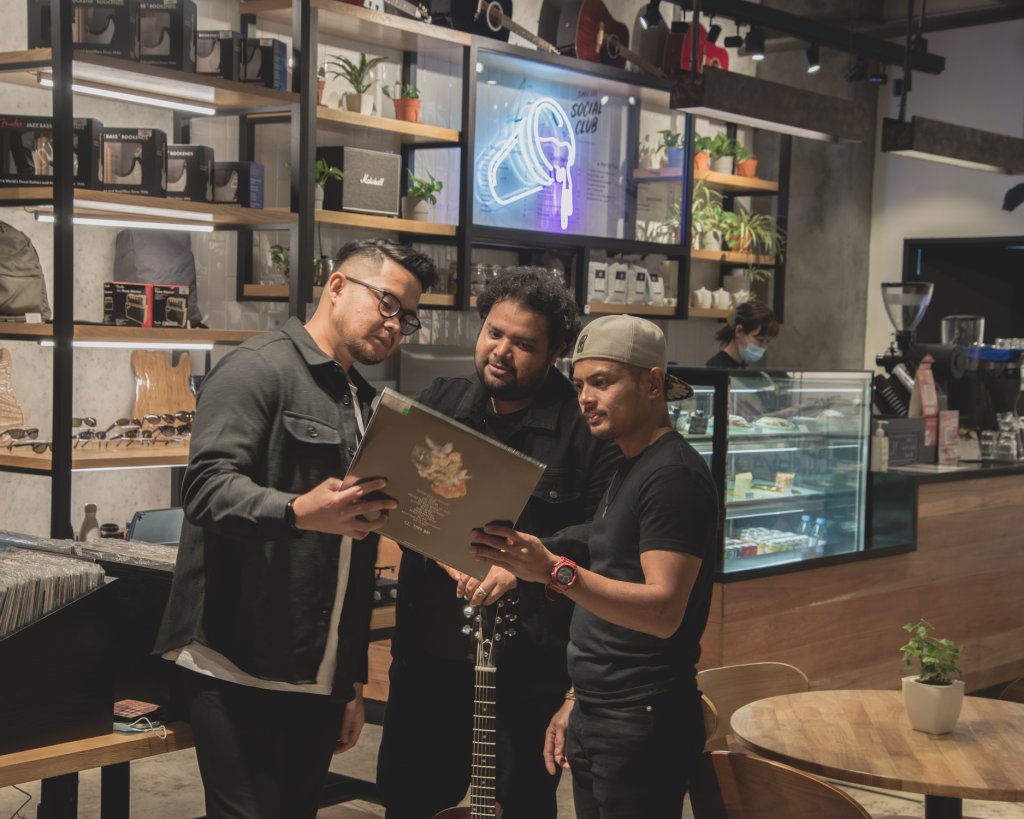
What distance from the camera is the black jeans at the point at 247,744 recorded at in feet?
7.12

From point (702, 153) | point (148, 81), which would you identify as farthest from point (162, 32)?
point (702, 153)

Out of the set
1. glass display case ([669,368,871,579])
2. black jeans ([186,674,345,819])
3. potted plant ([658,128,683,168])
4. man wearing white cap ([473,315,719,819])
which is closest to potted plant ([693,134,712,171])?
potted plant ([658,128,683,168])

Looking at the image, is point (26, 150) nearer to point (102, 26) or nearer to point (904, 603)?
point (102, 26)

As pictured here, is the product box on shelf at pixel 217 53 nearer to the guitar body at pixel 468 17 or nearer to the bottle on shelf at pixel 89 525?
the bottle on shelf at pixel 89 525

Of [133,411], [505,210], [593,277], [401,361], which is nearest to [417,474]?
[133,411]

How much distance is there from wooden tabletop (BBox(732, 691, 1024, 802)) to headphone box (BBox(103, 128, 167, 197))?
2795 mm

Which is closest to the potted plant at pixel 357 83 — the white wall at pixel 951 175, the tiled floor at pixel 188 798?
the tiled floor at pixel 188 798

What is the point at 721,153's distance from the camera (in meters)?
8.20

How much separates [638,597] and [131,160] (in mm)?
2980

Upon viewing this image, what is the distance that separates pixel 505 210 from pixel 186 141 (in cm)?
188

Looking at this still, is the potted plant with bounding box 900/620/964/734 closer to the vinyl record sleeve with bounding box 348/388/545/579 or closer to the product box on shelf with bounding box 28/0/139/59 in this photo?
the vinyl record sleeve with bounding box 348/388/545/579

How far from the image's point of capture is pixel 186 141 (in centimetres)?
552

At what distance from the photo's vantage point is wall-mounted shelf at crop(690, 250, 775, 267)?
806 cm

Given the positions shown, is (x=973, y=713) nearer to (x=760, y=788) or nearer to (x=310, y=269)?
(x=760, y=788)
